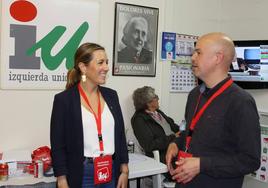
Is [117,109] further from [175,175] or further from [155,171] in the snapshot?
[155,171]

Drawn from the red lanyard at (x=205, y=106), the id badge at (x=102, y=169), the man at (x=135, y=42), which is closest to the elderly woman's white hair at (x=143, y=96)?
the man at (x=135, y=42)

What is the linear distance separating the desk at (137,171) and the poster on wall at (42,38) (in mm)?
841

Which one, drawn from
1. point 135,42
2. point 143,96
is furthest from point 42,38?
point 143,96

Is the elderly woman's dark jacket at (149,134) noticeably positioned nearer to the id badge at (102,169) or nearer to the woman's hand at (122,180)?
the woman's hand at (122,180)

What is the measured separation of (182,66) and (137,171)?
160cm

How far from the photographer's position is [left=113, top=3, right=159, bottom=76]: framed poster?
3.17m

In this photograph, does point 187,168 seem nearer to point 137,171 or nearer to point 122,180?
point 122,180

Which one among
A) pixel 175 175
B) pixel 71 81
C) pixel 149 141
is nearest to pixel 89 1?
pixel 71 81

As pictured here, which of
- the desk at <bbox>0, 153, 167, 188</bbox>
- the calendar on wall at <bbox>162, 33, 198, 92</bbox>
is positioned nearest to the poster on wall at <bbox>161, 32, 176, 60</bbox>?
the calendar on wall at <bbox>162, 33, 198, 92</bbox>

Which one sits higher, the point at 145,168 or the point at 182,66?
the point at 182,66

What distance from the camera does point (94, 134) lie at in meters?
1.84

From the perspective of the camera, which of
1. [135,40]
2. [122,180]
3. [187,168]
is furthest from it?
[135,40]

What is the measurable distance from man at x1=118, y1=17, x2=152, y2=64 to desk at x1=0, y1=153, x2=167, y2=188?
0.96 metres

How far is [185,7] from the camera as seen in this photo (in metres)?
3.67
